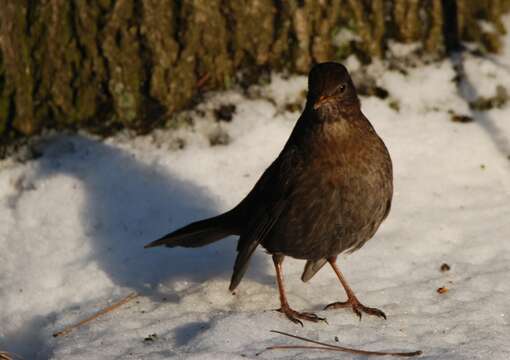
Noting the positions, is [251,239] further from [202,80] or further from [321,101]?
[202,80]

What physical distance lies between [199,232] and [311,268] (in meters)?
0.72

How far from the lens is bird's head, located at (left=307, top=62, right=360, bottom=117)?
499cm

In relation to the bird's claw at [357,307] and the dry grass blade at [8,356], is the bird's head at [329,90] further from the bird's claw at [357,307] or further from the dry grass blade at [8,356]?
the dry grass blade at [8,356]

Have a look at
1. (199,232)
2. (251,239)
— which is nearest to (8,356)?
(199,232)

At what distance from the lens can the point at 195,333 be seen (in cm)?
486

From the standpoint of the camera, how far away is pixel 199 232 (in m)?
5.55

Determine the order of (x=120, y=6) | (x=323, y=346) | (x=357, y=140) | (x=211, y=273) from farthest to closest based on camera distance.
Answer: (x=120, y=6), (x=211, y=273), (x=357, y=140), (x=323, y=346)

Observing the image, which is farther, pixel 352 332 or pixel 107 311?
pixel 107 311

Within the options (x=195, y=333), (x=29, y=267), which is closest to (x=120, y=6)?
(x=29, y=267)

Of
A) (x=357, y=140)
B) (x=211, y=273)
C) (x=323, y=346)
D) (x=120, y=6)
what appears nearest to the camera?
(x=323, y=346)

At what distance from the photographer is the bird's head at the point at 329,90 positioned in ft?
16.4

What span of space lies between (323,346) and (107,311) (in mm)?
1361

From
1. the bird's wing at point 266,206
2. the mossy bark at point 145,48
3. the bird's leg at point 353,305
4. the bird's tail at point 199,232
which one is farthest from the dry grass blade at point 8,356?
the mossy bark at point 145,48

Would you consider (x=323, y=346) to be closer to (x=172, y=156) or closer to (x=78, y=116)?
(x=172, y=156)
